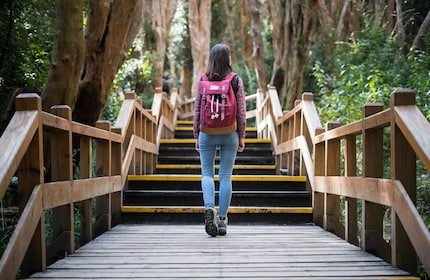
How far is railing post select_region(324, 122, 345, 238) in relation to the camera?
18.6 ft

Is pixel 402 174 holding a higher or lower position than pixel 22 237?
higher

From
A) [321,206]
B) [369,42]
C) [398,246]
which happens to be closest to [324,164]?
[321,206]

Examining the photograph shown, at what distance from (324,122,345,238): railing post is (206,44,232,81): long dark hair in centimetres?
124

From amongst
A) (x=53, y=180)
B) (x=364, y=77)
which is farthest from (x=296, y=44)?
(x=53, y=180)

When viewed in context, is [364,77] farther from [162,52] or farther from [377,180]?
[162,52]

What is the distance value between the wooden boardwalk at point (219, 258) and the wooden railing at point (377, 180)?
15 centimetres

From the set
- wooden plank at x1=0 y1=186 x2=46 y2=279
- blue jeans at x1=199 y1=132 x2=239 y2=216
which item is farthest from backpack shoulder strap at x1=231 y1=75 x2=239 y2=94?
wooden plank at x1=0 y1=186 x2=46 y2=279

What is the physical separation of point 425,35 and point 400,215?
8.77 meters

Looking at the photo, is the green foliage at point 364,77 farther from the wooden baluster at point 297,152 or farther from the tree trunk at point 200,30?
the tree trunk at point 200,30

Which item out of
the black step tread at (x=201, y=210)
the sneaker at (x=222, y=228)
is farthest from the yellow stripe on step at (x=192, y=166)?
the sneaker at (x=222, y=228)

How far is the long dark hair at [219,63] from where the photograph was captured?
17.2 feet

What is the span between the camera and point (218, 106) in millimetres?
5141

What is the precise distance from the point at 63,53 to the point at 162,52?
46.4 ft

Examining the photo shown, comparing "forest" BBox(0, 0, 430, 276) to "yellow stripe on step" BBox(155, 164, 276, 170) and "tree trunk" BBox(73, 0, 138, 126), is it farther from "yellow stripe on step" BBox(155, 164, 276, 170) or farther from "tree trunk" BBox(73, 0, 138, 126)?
"yellow stripe on step" BBox(155, 164, 276, 170)
